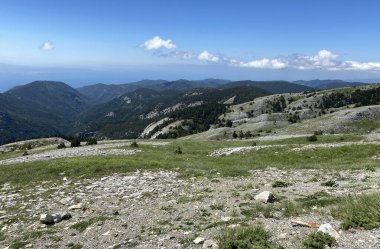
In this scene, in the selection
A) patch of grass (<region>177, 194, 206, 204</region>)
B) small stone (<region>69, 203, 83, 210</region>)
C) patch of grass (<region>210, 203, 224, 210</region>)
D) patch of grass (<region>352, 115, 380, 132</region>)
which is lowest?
patch of grass (<region>352, 115, 380, 132</region>)

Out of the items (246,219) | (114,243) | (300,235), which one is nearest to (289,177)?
(246,219)

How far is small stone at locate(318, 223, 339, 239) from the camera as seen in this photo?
11.4m

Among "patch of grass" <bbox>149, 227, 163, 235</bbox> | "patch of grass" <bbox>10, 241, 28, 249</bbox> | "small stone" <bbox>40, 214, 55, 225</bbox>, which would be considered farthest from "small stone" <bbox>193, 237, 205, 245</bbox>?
"small stone" <bbox>40, 214, 55, 225</bbox>

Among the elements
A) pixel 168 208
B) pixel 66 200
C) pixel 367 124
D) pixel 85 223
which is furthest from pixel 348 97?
pixel 85 223

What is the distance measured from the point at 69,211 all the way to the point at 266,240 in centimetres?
1133

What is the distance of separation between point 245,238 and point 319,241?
2.27 m

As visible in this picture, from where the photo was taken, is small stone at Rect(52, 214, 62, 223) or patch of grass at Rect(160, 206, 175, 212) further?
small stone at Rect(52, 214, 62, 223)

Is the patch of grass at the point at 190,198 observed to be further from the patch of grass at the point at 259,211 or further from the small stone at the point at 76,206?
the small stone at the point at 76,206

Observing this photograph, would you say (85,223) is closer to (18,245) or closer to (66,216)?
(66,216)

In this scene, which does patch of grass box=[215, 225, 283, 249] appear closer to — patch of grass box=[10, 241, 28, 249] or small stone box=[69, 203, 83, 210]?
patch of grass box=[10, 241, 28, 249]

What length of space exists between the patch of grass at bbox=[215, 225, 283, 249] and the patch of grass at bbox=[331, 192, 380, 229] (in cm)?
277

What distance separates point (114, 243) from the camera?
13969 millimetres

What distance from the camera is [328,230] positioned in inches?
455

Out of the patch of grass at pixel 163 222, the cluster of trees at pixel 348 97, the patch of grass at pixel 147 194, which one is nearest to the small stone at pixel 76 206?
the patch of grass at pixel 147 194
